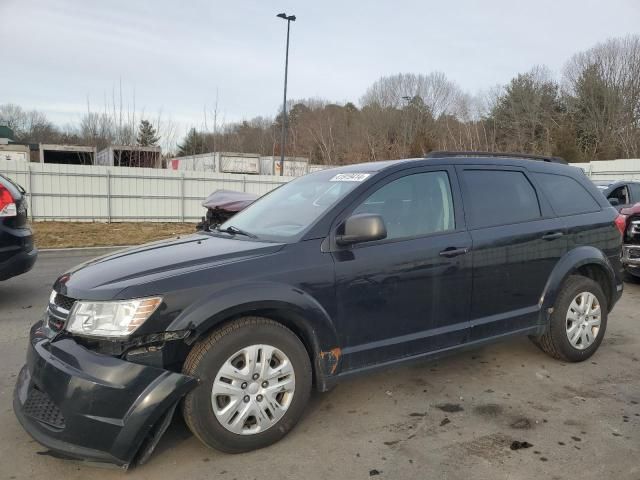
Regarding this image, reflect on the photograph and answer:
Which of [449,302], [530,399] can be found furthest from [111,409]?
[530,399]

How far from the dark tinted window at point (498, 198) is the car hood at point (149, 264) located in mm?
1598

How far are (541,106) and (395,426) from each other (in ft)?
148

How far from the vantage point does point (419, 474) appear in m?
2.70

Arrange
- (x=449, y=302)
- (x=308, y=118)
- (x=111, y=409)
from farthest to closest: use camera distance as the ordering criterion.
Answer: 1. (x=308, y=118)
2. (x=449, y=302)
3. (x=111, y=409)

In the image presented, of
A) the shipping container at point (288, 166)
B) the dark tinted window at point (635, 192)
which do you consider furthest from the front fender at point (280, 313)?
the shipping container at point (288, 166)

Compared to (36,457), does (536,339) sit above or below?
above

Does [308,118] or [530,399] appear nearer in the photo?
[530,399]

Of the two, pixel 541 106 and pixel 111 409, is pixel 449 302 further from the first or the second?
pixel 541 106

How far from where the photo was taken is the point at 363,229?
9.94 ft

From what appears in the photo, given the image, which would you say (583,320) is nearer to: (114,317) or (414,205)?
(414,205)

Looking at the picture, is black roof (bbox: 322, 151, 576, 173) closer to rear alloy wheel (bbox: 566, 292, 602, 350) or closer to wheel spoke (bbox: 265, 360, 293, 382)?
rear alloy wheel (bbox: 566, 292, 602, 350)

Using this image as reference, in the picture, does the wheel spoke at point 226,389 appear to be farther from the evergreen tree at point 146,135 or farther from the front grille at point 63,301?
the evergreen tree at point 146,135

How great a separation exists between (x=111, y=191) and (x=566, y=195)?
16.7 metres

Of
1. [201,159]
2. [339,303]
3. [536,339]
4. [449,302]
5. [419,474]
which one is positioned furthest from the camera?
[201,159]
